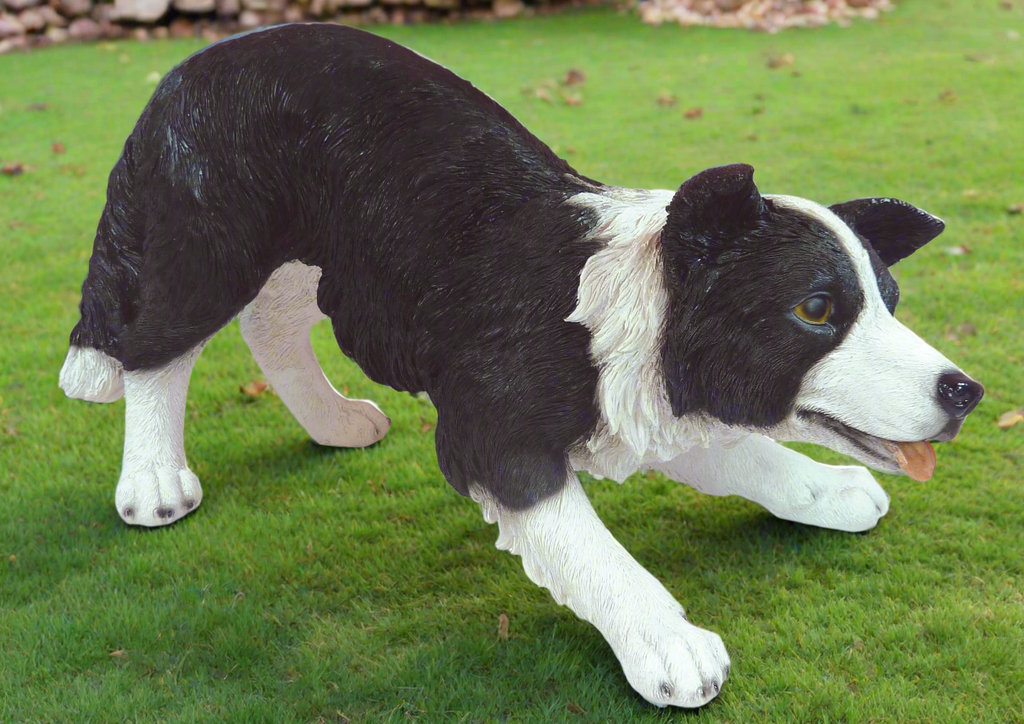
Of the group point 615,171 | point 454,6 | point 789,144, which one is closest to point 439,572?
point 615,171

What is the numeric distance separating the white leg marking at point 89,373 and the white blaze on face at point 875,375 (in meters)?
2.04

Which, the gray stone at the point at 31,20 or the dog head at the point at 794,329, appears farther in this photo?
the gray stone at the point at 31,20

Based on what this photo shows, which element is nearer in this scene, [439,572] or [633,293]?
[633,293]

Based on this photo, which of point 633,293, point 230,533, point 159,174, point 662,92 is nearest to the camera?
point 633,293

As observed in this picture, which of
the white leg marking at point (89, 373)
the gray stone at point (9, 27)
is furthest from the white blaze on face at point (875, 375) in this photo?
the gray stone at point (9, 27)

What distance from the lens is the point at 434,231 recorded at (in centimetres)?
244

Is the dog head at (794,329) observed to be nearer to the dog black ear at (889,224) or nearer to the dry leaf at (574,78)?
the dog black ear at (889,224)

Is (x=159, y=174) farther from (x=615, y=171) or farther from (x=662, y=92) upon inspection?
(x=662, y=92)

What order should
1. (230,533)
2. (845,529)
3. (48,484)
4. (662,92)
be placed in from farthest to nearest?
(662,92) → (48,484) → (230,533) → (845,529)

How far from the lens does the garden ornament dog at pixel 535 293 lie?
6.90 feet

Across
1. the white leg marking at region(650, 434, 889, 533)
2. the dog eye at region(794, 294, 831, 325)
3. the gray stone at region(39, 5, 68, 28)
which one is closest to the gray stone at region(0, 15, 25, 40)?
the gray stone at region(39, 5, 68, 28)

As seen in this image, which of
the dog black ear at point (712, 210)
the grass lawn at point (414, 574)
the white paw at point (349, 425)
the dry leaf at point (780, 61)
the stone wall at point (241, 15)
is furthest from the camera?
the stone wall at point (241, 15)

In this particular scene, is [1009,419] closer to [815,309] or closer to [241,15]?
[815,309]

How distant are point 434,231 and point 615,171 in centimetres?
426
